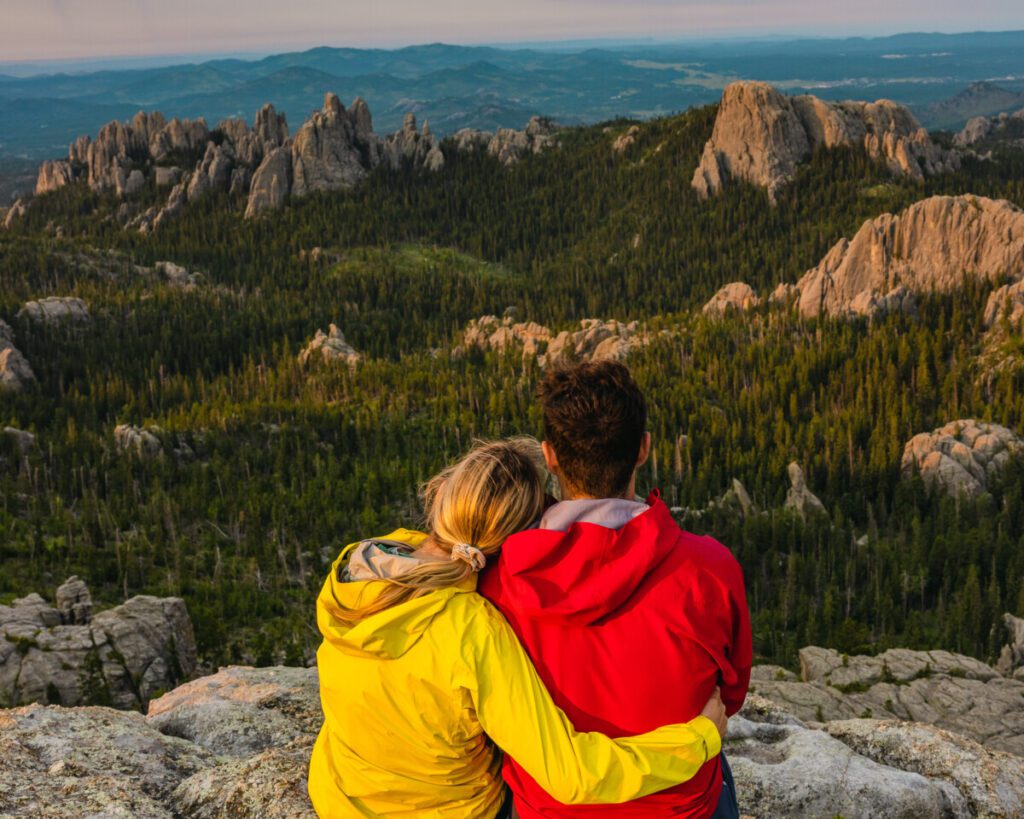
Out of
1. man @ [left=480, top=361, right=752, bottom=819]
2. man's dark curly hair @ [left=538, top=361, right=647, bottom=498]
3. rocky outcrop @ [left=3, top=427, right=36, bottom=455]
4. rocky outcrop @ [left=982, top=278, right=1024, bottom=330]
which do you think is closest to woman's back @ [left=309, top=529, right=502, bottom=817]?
man @ [left=480, top=361, right=752, bottom=819]

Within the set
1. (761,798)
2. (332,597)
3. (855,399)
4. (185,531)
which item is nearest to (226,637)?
(185,531)

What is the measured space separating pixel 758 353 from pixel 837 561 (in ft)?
228

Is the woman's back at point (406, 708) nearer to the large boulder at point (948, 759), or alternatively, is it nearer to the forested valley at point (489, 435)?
the large boulder at point (948, 759)

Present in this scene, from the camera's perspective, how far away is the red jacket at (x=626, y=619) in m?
10.9

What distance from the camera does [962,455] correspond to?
130 meters

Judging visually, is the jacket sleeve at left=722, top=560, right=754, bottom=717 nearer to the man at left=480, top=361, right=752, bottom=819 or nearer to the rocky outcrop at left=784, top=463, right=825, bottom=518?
the man at left=480, top=361, right=752, bottom=819

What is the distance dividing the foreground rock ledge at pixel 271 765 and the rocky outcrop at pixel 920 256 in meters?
174

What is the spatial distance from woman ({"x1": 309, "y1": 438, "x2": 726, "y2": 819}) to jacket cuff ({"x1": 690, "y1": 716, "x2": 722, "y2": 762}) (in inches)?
0.6

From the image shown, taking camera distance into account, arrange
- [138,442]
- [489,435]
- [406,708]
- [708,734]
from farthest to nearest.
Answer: [489,435] < [138,442] < [406,708] < [708,734]

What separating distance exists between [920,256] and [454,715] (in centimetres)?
20318

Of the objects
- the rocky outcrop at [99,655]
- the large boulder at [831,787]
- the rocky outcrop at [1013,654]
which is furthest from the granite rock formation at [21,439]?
the large boulder at [831,787]

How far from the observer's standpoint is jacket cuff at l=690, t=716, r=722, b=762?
1122 centimetres

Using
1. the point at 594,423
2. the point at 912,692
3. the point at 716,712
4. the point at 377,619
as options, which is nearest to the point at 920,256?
the point at 912,692

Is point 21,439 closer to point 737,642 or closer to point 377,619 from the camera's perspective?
point 377,619
